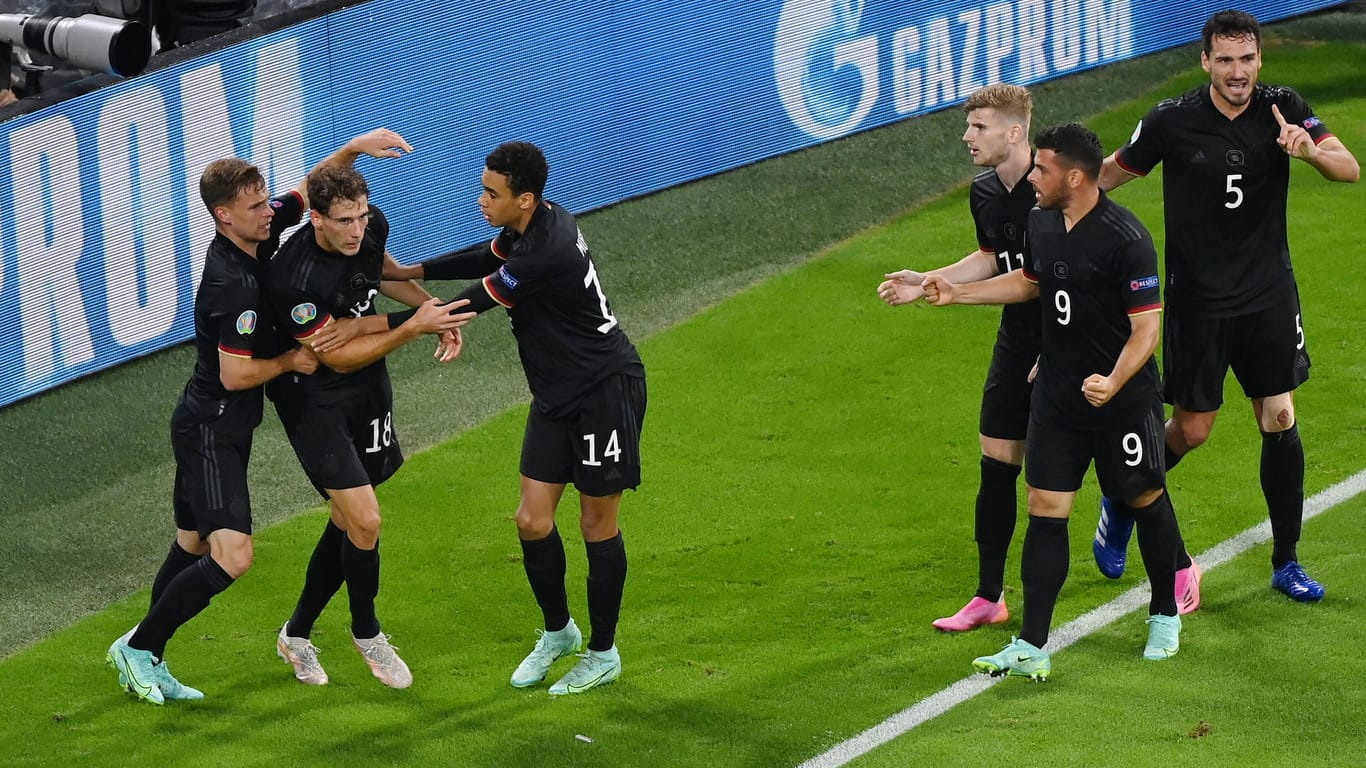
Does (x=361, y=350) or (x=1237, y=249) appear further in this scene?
(x=1237, y=249)

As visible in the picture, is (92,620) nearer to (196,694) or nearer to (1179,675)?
(196,694)

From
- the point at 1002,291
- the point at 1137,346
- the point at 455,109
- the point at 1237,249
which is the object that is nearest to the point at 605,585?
the point at 1002,291

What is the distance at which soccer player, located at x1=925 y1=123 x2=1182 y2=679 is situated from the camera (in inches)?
218

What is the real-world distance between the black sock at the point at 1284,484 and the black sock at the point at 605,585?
239 centimetres

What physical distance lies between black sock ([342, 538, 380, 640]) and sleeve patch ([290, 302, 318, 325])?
0.79 meters

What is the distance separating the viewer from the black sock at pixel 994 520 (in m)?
6.39

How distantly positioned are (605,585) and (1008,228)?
188 cm

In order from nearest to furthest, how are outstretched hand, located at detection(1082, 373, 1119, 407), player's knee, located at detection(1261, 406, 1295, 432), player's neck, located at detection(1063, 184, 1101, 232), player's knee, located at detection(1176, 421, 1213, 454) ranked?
outstretched hand, located at detection(1082, 373, 1119, 407)
player's neck, located at detection(1063, 184, 1101, 232)
player's knee, located at detection(1261, 406, 1295, 432)
player's knee, located at detection(1176, 421, 1213, 454)

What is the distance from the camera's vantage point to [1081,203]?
5.64 meters

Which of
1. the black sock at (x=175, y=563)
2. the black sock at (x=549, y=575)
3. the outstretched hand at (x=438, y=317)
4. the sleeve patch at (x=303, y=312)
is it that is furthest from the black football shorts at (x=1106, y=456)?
the black sock at (x=175, y=563)

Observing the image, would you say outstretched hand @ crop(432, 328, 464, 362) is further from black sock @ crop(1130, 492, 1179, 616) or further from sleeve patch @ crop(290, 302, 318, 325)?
black sock @ crop(1130, 492, 1179, 616)

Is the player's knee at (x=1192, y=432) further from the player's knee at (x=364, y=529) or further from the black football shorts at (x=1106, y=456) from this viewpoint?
the player's knee at (x=364, y=529)

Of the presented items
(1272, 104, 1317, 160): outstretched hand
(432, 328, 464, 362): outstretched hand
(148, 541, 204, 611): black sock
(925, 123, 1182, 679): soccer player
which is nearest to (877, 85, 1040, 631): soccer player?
(925, 123, 1182, 679): soccer player

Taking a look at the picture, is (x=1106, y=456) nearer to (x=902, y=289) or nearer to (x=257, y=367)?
(x=902, y=289)
